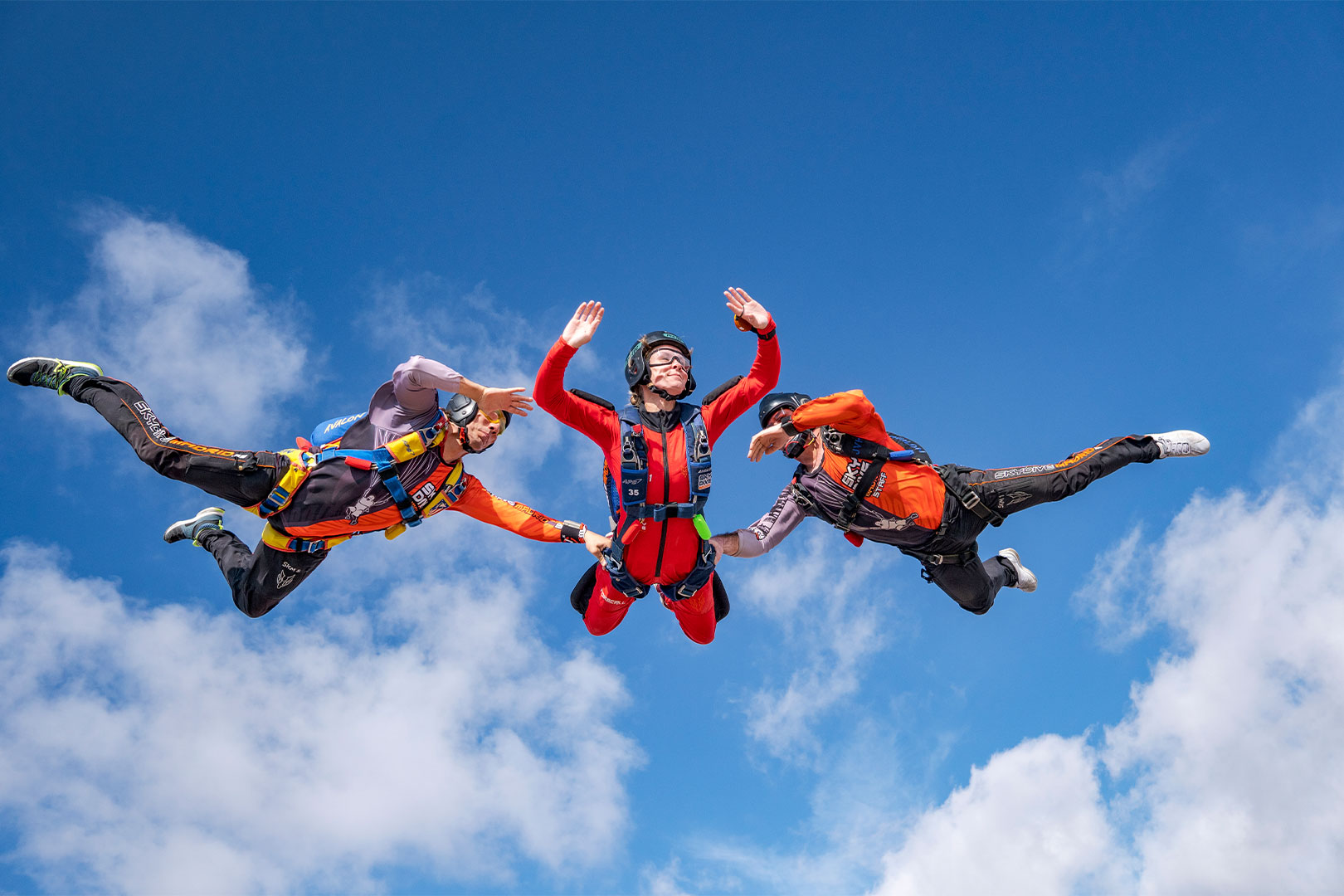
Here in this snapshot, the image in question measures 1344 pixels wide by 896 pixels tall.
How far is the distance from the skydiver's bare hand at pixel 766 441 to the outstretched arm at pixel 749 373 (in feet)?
1.62

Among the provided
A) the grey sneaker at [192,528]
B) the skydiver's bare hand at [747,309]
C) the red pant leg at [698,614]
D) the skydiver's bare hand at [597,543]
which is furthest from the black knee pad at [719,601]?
the grey sneaker at [192,528]

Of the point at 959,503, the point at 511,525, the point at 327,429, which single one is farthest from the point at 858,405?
the point at 327,429

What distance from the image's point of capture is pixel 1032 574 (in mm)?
10680

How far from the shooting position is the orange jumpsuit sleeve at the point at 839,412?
7910 mm

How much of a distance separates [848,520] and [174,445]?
6.61m

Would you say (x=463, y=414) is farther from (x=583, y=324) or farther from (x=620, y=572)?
(x=620, y=572)

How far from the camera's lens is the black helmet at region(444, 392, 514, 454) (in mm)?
8641

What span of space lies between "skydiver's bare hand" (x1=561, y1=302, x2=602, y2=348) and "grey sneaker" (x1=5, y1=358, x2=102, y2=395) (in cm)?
526

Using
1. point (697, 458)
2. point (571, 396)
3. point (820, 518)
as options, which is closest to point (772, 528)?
point (820, 518)

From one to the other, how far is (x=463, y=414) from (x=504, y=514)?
1.22 metres

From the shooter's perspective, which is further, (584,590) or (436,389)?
(584,590)

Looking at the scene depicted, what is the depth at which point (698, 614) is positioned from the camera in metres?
8.77

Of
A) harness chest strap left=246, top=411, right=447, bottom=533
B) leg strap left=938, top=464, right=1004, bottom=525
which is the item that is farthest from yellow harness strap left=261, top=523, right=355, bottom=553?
leg strap left=938, top=464, right=1004, bottom=525

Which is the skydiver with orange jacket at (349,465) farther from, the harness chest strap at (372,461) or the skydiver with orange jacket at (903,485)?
the skydiver with orange jacket at (903,485)
